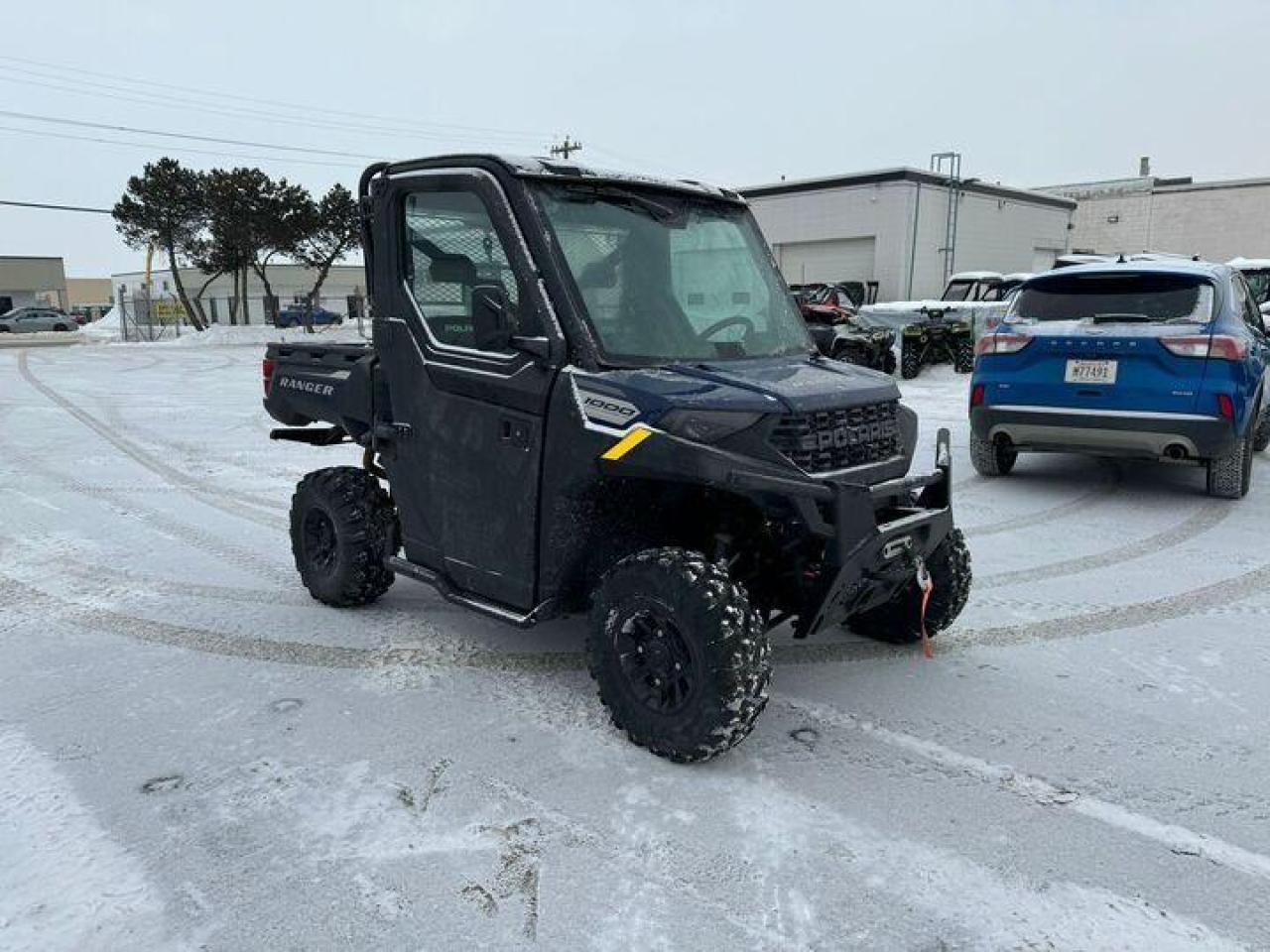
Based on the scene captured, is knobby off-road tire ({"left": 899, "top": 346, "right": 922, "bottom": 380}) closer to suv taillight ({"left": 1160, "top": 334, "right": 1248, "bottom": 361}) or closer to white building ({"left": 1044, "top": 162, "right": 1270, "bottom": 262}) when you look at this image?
suv taillight ({"left": 1160, "top": 334, "right": 1248, "bottom": 361})

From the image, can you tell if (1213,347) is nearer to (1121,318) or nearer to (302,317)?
(1121,318)

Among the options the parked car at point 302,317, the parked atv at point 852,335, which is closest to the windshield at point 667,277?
the parked atv at point 852,335

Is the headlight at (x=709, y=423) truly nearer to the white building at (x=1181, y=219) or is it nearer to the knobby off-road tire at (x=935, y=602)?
the knobby off-road tire at (x=935, y=602)

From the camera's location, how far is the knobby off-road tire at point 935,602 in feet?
13.4

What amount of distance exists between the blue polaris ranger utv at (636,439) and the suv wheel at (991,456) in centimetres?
406

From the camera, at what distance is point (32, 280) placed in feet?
233

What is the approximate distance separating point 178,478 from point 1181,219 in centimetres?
4734

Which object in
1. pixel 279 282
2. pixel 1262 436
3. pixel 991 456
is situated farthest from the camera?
pixel 279 282

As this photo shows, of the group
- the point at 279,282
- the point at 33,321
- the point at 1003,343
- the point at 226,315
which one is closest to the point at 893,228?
the point at 1003,343

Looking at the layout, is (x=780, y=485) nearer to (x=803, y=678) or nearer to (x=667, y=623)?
(x=667, y=623)

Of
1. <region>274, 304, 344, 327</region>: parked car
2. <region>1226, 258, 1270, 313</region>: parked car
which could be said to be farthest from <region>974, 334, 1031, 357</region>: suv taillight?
<region>274, 304, 344, 327</region>: parked car

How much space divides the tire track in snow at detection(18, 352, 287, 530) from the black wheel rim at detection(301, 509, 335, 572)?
177cm

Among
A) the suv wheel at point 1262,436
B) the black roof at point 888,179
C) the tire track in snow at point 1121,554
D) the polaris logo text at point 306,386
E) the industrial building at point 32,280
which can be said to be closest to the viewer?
the polaris logo text at point 306,386

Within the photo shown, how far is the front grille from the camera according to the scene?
3.09 m
